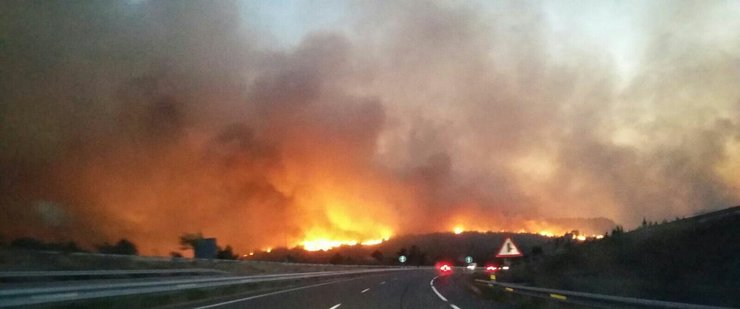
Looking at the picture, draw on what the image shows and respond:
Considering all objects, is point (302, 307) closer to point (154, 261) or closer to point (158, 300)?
point (158, 300)

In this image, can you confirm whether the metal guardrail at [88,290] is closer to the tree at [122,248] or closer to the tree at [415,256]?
the tree at [122,248]

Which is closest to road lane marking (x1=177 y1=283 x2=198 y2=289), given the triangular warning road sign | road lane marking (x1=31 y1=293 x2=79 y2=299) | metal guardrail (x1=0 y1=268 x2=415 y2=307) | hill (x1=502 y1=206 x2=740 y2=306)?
metal guardrail (x1=0 y1=268 x2=415 y2=307)

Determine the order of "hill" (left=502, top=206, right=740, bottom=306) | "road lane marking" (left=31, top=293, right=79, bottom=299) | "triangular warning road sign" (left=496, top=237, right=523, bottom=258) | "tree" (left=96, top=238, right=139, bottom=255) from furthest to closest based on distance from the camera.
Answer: "tree" (left=96, top=238, right=139, bottom=255) → "triangular warning road sign" (left=496, top=237, right=523, bottom=258) → "hill" (left=502, top=206, right=740, bottom=306) → "road lane marking" (left=31, top=293, right=79, bottom=299)

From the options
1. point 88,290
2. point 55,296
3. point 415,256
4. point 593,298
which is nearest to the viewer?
point 593,298

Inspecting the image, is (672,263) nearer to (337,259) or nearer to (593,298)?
(593,298)

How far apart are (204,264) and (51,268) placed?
51.6ft

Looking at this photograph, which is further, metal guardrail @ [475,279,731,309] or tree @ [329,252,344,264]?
tree @ [329,252,344,264]

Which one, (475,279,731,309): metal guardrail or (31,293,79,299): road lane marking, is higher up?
(31,293,79,299): road lane marking

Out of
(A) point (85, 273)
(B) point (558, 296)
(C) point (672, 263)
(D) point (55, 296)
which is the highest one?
(A) point (85, 273)

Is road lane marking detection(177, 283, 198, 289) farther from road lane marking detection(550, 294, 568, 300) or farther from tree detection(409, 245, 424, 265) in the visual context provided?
tree detection(409, 245, 424, 265)

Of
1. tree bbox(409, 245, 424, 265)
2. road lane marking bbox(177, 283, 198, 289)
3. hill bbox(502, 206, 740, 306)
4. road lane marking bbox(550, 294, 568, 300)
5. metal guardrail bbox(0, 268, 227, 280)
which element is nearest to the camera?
hill bbox(502, 206, 740, 306)

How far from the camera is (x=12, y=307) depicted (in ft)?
52.5

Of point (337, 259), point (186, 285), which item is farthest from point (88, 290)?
point (337, 259)

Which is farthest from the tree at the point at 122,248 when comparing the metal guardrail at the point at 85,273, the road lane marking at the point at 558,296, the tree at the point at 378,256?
the tree at the point at 378,256
